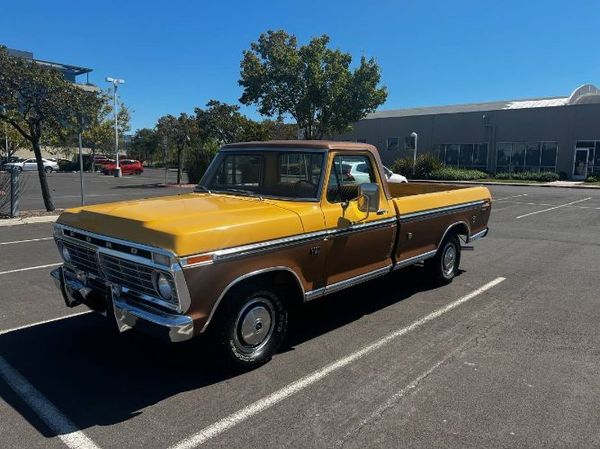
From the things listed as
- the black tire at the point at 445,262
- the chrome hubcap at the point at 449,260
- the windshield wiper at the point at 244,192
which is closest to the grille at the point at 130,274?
the windshield wiper at the point at 244,192

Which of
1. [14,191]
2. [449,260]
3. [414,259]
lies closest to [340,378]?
[414,259]

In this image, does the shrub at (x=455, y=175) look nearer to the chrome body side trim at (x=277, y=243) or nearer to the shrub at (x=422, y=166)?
the shrub at (x=422, y=166)

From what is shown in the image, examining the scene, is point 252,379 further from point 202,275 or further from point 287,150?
point 287,150

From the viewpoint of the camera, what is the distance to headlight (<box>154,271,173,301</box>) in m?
3.65

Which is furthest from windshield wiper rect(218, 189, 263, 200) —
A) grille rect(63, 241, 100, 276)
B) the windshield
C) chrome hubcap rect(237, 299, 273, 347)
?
grille rect(63, 241, 100, 276)

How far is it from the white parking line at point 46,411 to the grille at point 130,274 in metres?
1.00

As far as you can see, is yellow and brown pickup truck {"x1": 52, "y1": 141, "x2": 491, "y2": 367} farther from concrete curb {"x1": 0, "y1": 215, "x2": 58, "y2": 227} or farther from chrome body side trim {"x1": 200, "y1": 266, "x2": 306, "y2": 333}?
concrete curb {"x1": 0, "y1": 215, "x2": 58, "y2": 227}

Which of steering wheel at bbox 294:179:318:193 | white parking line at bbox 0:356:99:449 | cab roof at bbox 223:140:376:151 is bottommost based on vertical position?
white parking line at bbox 0:356:99:449

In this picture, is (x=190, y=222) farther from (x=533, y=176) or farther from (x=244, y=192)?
(x=533, y=176)

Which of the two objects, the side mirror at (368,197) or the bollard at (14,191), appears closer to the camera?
the side mirror at (368,197)

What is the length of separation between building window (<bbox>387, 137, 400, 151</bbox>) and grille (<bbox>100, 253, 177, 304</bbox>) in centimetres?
4470

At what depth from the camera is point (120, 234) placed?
3975mm

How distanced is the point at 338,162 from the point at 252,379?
230 centimetres

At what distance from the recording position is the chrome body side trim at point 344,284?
15.3ft
